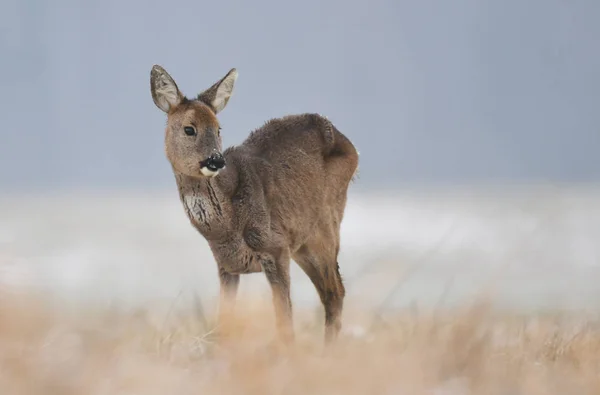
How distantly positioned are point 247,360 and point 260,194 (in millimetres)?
3325

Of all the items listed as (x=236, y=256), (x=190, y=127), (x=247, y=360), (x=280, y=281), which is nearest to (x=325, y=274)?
(x=280, y=281)

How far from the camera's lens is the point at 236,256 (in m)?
8.52

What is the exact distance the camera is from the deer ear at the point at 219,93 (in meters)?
8.73

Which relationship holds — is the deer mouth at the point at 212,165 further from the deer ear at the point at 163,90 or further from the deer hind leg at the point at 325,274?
the deer hind leg at the point at 325,274

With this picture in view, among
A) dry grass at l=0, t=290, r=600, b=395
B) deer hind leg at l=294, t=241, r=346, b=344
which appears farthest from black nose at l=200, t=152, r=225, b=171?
deer hind leg at l=294, t=241, r=346, b=344

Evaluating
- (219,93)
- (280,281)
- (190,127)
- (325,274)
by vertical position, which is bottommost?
(325,274)

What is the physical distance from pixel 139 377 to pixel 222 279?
12.1 ft

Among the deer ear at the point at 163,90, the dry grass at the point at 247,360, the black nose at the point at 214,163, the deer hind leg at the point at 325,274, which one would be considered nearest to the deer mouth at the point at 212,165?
the black nose at the point at 214,163

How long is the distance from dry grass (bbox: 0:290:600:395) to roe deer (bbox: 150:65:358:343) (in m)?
1.21

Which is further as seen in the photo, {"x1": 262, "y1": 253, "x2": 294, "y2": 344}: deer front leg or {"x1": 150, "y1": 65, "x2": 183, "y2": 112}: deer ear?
{"x1": 150, "y1": 65, "x2": 183, "y2": 112}: deer ear

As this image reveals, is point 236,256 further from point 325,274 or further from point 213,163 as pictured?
point 325,274

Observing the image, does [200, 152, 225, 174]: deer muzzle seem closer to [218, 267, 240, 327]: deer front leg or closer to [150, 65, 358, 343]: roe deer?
[150, 65, 358, 343]: roe deer

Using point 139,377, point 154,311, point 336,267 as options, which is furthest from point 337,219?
point 139,377

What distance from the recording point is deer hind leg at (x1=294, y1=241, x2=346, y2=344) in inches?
384
